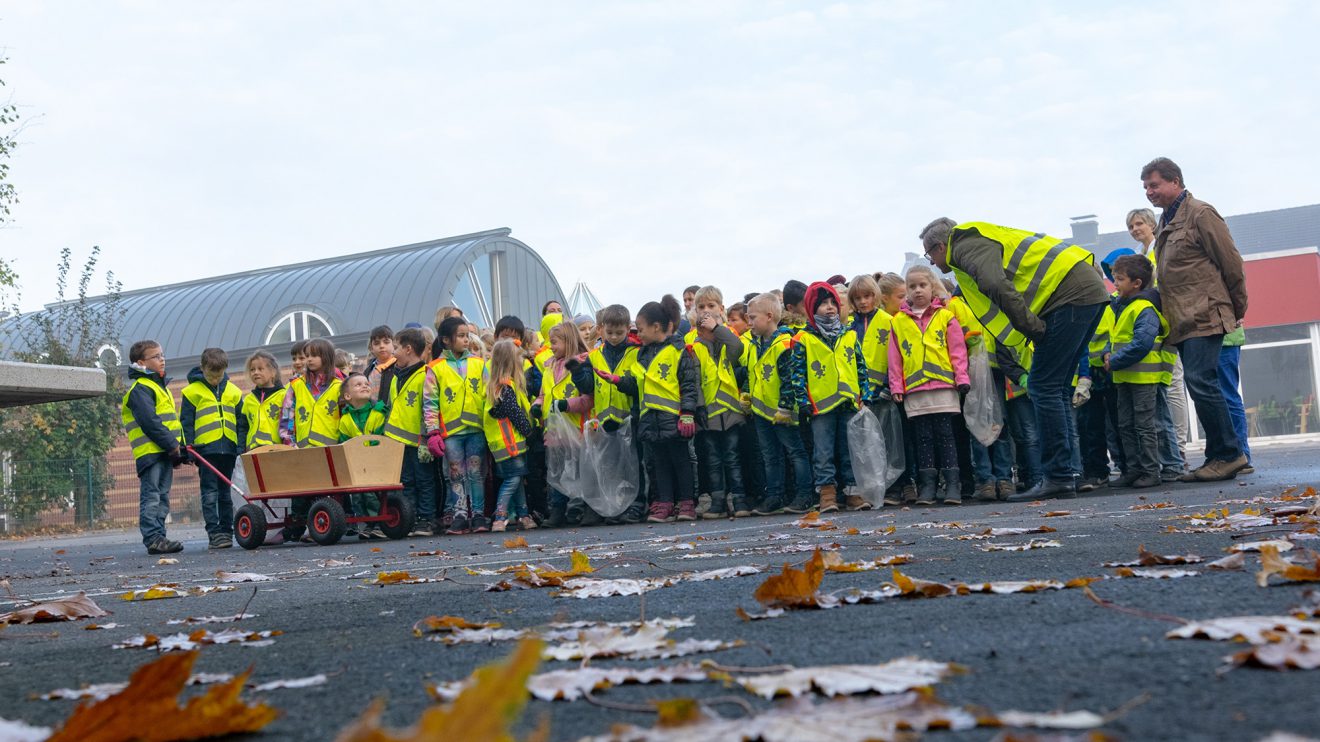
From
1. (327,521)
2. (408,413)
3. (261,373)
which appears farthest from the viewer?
(261,373)

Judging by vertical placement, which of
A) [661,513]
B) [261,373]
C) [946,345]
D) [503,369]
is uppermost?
[261,373]

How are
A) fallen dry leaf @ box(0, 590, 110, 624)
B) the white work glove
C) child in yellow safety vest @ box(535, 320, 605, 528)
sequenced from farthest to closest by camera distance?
child in yellow safety vest @ box(535, 320, 605, 528) → the white work glove → fallen dry leaf @ box(0, 590, 110, 624)

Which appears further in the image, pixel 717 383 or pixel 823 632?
pixel 717 383

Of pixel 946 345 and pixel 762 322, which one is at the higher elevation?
pixel 762 322

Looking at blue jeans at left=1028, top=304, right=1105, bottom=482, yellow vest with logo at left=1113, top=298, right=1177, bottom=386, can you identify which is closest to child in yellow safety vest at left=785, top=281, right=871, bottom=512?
blue jeans at left=1028, top=304, right=1105, bottom=482

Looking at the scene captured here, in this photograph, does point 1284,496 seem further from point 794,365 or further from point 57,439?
point 57,439

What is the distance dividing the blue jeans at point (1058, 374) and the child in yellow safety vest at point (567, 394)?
3.69 m

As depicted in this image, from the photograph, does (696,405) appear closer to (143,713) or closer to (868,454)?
(868,454)

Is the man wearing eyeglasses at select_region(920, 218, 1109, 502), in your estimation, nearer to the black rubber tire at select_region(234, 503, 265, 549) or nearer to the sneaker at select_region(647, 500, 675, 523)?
the sneaker at select_region(647, 500, 675, 523)

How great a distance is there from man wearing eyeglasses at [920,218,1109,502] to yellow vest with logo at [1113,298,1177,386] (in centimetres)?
94

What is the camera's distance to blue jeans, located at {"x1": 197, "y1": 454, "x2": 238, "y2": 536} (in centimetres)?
1134

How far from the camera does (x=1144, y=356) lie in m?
9.34

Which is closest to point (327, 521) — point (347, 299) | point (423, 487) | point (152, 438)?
point (423, 487)

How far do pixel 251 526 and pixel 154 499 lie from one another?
1069 millimetres
